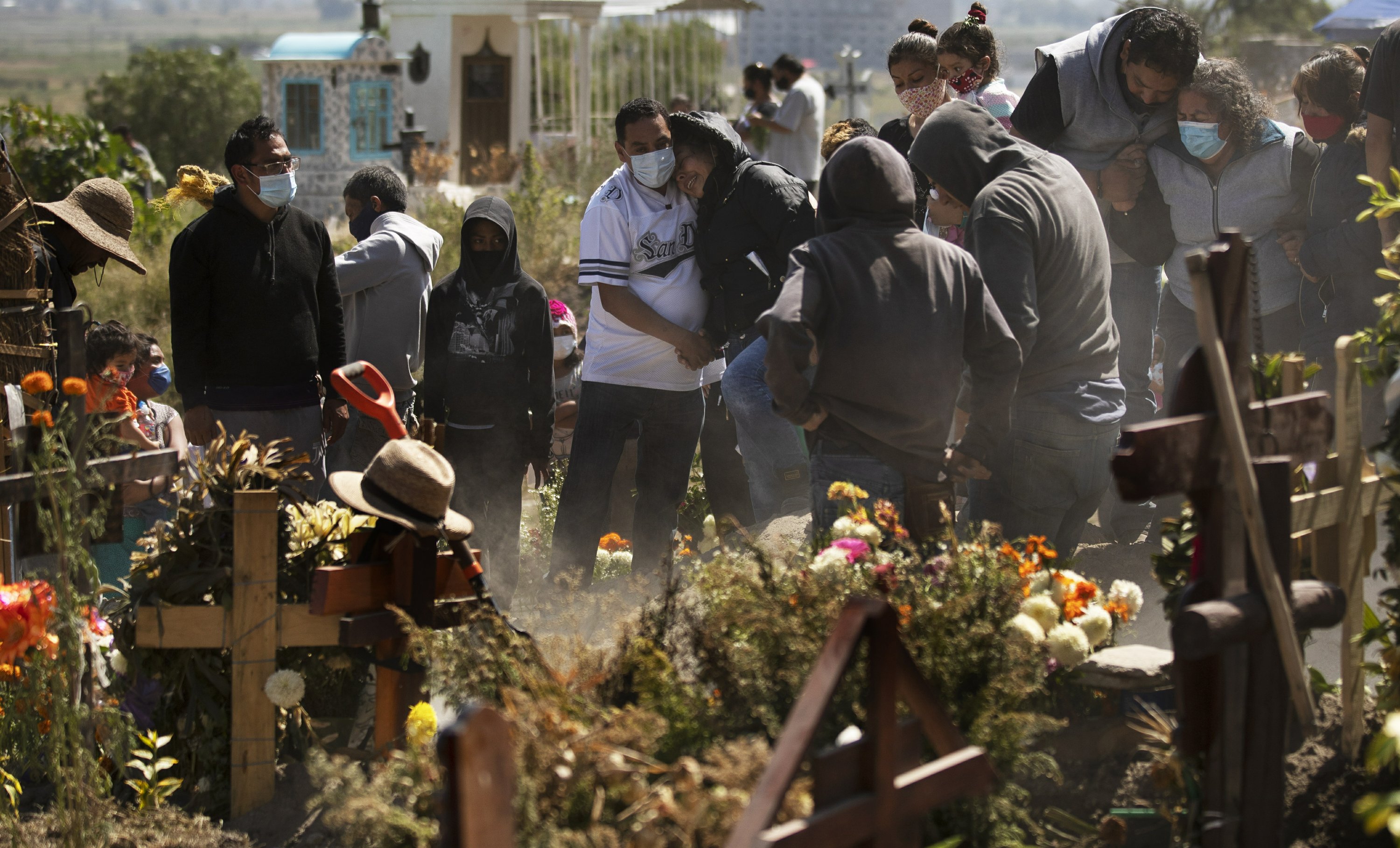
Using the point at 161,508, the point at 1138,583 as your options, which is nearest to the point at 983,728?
the point at 1138,583

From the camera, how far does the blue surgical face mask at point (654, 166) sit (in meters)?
5.32

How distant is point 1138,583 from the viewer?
5.18 metres

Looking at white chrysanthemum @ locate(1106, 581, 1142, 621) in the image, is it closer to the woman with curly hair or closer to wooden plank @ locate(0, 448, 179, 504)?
the woman with curly hair

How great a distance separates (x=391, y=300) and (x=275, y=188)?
870mm

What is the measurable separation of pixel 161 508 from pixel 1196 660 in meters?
4.23

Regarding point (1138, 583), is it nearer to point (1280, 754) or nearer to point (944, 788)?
point (1280, 754)

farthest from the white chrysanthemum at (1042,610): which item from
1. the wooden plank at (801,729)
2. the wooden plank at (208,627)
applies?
the wooden plank at (208,627)

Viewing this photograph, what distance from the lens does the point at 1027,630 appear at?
3.08 m

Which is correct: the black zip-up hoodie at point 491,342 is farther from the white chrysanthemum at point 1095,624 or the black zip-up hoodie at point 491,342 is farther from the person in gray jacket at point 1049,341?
the white chrysanthemum at point 1095,624

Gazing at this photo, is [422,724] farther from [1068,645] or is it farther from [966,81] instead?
[966,81]

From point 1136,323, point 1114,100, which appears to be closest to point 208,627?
point 1114,100

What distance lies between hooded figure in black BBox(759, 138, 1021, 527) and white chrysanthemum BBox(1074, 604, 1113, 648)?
637 mm

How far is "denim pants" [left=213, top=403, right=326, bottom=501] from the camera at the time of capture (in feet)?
16.8

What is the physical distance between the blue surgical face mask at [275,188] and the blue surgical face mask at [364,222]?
74 centimetres
